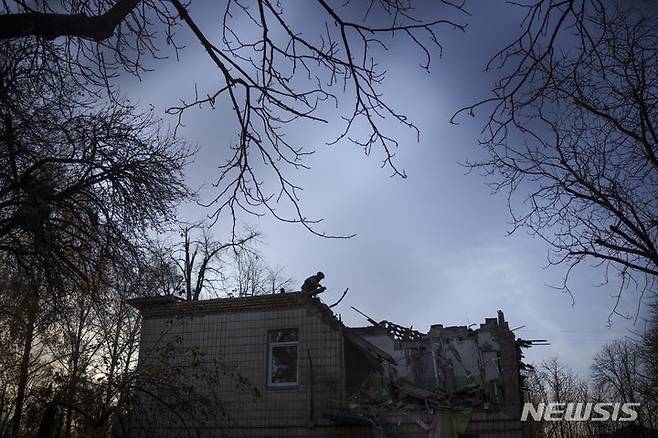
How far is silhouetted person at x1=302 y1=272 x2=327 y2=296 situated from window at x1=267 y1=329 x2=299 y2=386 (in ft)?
4.14

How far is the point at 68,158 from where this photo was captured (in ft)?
28.1

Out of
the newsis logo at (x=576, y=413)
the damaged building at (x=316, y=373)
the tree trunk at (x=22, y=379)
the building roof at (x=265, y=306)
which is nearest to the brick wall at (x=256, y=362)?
the damaged building at (x=316, y=373)

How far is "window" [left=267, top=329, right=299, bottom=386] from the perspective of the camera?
51.8 ft

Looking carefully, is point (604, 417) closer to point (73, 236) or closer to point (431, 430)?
point (431, 430)

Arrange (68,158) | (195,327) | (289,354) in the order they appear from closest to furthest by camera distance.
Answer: (68,158), (289,354), (195,327)

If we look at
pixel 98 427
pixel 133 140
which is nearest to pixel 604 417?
pixel 98 427

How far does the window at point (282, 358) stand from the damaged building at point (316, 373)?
0.09 feet

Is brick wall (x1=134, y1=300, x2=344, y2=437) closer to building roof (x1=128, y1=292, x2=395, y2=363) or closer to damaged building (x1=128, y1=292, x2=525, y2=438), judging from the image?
damaged building (x1=128, y1=292, x2=525, y2=438)

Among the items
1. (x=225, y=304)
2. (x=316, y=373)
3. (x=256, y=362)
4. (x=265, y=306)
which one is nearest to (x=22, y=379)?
(x=225, y=304)

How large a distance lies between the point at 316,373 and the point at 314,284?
2594mm

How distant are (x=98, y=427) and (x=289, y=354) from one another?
18.2 ft

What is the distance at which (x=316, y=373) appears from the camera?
1527 cm

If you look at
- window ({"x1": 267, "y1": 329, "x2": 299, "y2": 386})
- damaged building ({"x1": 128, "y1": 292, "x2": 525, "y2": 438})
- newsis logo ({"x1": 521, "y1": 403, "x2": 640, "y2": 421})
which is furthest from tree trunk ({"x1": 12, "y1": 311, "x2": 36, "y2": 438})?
newsis logo ({"x1": 521, "y1": 403, "x2": 640, "y2": 421})

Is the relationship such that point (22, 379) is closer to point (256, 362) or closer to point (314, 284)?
point (256, 362)
